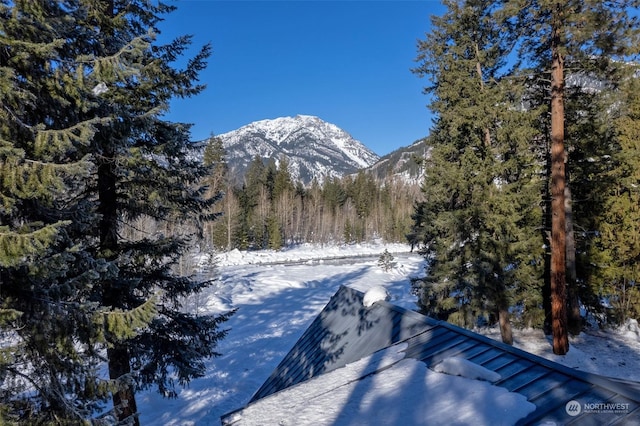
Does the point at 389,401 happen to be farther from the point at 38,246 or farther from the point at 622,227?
the point at 622,227

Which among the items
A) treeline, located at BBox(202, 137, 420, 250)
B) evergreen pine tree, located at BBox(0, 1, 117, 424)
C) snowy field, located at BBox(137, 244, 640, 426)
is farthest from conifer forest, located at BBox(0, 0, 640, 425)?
treeline, located at BBox(202, 137, 420, 250)

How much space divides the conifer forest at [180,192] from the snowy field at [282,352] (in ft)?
2.85

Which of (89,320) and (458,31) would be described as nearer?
(89,320)

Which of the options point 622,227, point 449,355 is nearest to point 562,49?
point 622,227

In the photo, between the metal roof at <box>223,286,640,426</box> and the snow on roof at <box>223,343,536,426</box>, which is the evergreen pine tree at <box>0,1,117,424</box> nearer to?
the snow on roof at <box>223,343,536,426</box>

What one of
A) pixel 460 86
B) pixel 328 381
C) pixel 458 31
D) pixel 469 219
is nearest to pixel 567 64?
pixel 460 86

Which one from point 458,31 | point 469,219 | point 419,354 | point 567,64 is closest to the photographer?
point 419,354

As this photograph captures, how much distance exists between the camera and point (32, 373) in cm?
411

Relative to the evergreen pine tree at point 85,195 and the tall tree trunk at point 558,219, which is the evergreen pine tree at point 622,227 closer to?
the tall tree trunk at point 558,219

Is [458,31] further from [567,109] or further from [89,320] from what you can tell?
[89,320]

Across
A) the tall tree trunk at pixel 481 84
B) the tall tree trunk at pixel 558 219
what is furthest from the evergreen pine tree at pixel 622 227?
the tall tree trunk at pixel 481 84

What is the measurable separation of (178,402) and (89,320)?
7.68 meters

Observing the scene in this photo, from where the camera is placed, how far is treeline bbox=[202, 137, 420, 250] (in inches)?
1982

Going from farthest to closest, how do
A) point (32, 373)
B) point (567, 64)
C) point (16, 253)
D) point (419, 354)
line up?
point (567, 64), point (419, 354), point (32, 373), point (16, 253)
